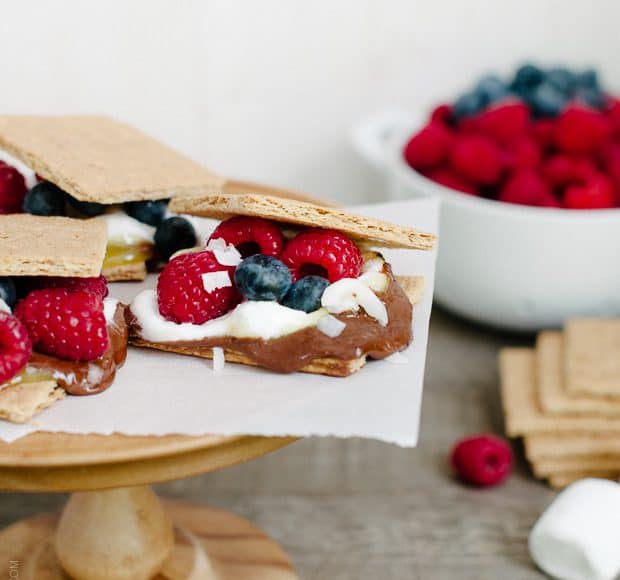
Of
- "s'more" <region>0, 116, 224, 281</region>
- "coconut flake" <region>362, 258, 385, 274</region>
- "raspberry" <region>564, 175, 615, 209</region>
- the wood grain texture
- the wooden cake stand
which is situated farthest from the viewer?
"raspberry" <region>564, 175, 615, 209</region>

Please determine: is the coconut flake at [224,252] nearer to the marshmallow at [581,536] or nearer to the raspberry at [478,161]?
the marshmallow at [581,536]

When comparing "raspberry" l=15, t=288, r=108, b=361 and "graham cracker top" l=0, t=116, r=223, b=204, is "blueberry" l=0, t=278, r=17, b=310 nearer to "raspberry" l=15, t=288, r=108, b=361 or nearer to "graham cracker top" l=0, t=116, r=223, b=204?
"raspberry" l=15, t=288, r=108, b=361

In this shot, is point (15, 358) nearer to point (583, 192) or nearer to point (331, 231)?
point (331, 231)

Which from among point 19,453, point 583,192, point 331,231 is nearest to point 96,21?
point 583,192

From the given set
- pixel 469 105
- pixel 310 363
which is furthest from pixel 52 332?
pixel 469 105

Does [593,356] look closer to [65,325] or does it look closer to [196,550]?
[196,550]

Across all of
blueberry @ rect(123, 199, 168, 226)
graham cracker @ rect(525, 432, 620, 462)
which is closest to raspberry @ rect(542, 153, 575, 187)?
graham cracker @ rect(525, 432, 620, 462)

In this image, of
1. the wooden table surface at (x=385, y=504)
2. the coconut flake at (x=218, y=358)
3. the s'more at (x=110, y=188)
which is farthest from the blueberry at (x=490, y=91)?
the coconut flake at (x=218, y=358)
